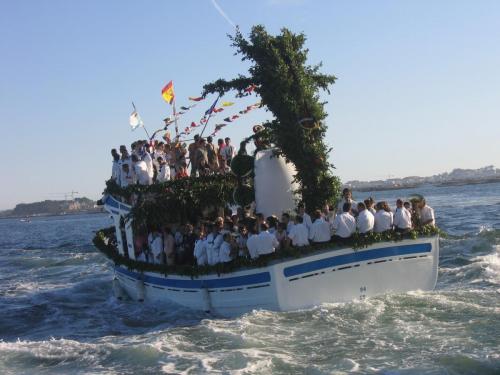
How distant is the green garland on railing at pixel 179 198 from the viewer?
15.0 meters

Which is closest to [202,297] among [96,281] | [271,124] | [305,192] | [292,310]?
[292,310]

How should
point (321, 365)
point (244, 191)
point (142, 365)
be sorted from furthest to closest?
point (244, 191), point (142, 365), point (321, 365)

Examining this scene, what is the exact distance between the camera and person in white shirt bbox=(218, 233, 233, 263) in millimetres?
13008

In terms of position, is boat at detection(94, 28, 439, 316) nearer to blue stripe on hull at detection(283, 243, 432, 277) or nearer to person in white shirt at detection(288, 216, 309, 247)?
blue stripe on hull at detection(283, 243, 432, 277)

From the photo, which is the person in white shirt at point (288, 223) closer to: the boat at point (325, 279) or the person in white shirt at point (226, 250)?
the boat at point (325, 279)

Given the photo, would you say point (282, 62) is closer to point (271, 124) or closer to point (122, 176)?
point (271, 124)

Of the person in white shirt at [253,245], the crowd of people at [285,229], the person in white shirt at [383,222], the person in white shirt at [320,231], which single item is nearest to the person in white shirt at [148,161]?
the crowd of people at [285,229]

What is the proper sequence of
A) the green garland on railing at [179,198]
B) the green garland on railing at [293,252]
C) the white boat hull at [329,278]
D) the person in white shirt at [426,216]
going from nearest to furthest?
the green garland on railing at [293,252] < the white boat hull at [329,278] < the person in white shirt at [426,216] < the green garland on railing at [179,198]

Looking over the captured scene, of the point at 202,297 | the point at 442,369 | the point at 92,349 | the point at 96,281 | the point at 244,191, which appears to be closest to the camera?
the point at 442,369

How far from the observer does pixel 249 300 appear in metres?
12.8

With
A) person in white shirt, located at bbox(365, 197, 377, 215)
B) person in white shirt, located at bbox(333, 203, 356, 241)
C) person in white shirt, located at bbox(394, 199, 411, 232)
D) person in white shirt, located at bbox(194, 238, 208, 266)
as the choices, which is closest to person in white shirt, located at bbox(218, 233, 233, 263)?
person in white shirt, located at bbox(194, 238, 208, 266)

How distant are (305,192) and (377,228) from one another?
2305mm

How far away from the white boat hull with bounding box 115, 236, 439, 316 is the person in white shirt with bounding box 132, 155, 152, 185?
3.91 metres

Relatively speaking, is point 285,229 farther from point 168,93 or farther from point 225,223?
point 168,93
